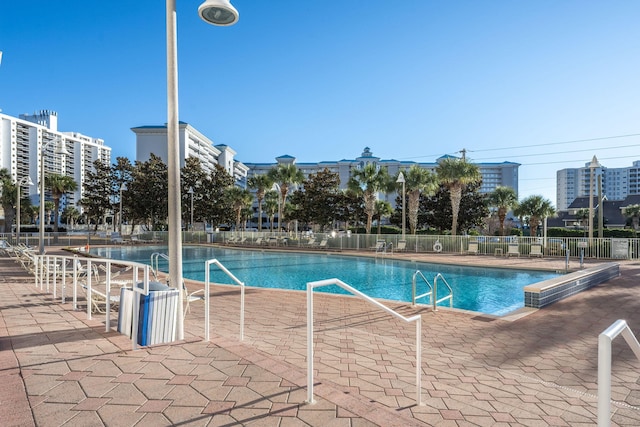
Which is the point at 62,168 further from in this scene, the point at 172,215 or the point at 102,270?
the point at 172,215

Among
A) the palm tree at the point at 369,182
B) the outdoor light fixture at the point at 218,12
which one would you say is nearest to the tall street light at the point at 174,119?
the outdoor light fixture at the point at 218,12

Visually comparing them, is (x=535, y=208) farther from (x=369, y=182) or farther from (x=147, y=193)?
(x=147, y=193)

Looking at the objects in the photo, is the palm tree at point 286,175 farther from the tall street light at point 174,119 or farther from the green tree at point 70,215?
the green tree at point 70,215

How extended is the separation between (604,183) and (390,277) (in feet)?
663

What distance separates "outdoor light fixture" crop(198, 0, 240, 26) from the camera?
4027 mm

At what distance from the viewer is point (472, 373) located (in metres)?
3.76

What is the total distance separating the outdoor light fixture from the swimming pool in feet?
24.8

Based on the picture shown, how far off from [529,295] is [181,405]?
6.66 metres

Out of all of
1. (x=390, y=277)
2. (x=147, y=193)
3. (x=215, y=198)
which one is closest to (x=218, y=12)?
(x=390, y=277)

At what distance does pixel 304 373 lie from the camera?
3246 millimetres

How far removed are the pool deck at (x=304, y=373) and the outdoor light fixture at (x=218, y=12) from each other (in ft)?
12.0

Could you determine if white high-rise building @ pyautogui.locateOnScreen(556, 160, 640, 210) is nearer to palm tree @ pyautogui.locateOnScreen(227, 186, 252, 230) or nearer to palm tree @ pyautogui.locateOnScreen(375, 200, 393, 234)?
palm tree @ pyautogui.locateOnScreen(375, 200, 393, 234)

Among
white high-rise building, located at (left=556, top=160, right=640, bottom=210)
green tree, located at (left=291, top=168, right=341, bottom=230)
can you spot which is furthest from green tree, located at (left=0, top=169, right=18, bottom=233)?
white high-rise building, located at (left=556, top=160, right=640, bottom=210)

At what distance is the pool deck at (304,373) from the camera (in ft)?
8.29
